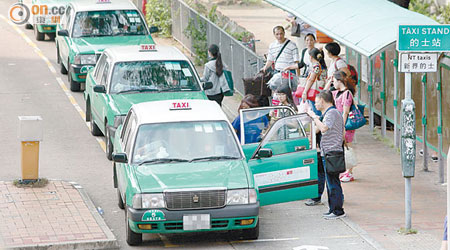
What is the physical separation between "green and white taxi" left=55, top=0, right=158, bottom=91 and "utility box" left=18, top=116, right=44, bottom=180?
7176 millimetres

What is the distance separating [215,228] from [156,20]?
59.5 ft

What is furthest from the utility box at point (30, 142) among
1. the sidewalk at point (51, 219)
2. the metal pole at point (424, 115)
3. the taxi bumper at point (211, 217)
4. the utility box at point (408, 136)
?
the metal pole at point (424, 115)

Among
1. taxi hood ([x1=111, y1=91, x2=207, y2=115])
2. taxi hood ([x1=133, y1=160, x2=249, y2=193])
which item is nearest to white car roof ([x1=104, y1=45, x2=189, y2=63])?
taxi hood ([x1=111, y1=91, x2=207, y2=115])

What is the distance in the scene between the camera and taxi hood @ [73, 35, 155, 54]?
2075 centimetres

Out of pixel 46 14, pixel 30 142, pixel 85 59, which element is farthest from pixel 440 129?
pixel 46 14

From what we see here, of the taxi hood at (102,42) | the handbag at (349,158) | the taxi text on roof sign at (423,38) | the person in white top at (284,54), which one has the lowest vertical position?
the handbag at (349,158)

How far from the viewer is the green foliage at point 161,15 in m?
27.9

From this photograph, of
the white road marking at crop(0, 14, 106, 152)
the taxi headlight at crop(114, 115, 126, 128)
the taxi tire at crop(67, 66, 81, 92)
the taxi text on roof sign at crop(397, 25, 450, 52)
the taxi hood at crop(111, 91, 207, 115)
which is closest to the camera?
the taxi text on roof sign at crop(397, 25, 450, 52)

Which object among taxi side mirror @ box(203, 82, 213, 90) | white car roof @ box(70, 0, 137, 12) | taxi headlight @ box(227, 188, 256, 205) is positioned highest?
white car roof @ box(70, 0, 137, 12)

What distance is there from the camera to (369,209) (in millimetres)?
13031

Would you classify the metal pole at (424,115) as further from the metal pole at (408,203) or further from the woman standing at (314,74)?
the metal pole at (408,203)

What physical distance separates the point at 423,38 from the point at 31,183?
610cm

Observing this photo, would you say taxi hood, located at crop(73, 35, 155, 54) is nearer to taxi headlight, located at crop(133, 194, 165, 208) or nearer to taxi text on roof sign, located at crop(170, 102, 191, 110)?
taxi text on roof sign, located at crop(170, 102, 191, 110)

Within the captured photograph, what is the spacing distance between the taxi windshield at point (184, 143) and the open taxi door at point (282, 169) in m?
0.44
